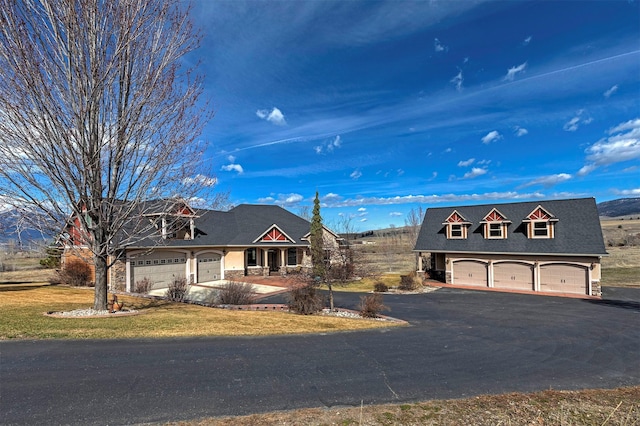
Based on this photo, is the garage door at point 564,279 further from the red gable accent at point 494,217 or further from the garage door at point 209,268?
the garage door at point 209,268

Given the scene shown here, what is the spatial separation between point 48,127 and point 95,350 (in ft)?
23.0

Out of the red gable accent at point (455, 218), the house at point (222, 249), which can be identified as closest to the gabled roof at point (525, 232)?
the red gable accent at point (455, 218)

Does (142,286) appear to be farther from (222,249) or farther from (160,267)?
(222,249)

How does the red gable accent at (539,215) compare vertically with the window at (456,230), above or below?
above

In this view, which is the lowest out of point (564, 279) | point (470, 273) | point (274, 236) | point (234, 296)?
point (564, 279)

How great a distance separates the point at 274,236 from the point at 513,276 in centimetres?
1957

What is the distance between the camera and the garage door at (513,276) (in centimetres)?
2544

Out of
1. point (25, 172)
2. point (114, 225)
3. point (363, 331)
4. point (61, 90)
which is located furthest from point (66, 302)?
point (363, 331)

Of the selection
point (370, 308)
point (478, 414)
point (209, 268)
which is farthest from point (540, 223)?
point (209, 268)

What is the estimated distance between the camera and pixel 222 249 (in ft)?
94.7

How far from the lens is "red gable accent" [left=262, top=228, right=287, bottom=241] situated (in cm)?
3069

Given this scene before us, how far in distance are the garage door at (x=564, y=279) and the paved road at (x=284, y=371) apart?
41.1ft

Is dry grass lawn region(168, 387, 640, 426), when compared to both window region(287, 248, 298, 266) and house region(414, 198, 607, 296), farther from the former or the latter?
window region(287, 248, 298, 266)

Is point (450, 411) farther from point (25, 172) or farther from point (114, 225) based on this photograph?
point (25, 172)
